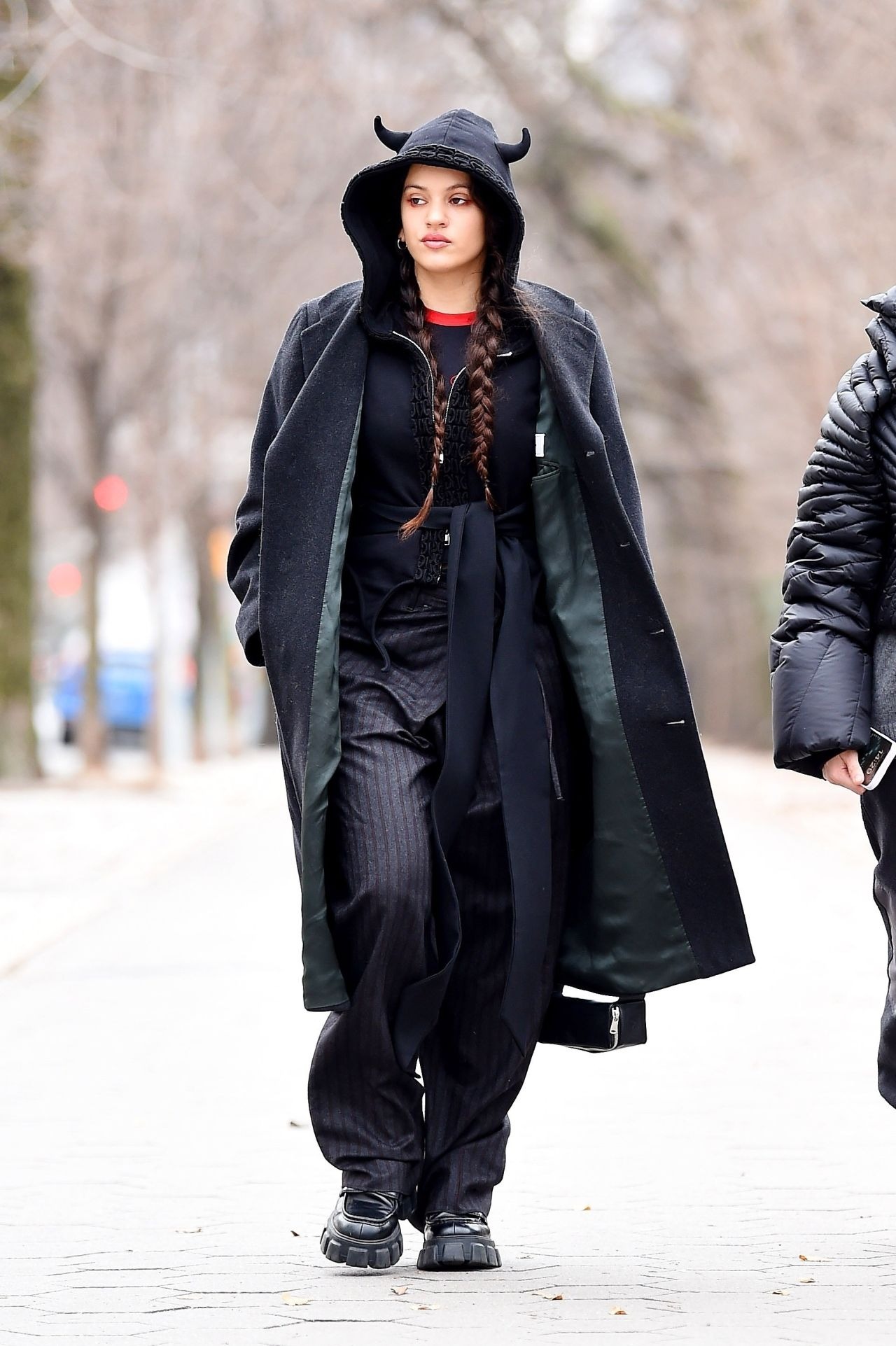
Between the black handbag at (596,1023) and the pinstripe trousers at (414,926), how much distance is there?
0.08 metres

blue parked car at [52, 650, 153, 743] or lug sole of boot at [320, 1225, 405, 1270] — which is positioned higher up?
lug sole of boot at [320, 1225, 405, 1270]

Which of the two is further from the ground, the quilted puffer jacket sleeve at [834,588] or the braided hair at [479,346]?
the braided hair at [479,346]

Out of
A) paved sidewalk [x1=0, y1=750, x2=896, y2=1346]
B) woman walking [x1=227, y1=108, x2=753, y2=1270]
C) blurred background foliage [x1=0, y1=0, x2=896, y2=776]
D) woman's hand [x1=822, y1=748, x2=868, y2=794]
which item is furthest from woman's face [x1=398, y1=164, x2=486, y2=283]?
blurred background foliage [x1=0, y1=0, x2=896, y2=776]

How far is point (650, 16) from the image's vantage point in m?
28.4

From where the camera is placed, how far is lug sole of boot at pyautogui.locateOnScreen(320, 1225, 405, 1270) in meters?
4.53

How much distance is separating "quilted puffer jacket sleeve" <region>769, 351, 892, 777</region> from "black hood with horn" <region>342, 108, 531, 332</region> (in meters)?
0.71

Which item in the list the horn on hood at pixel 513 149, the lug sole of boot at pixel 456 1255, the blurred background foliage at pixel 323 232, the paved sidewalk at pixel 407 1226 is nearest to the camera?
the paved sidewalk at pixel 407 1226

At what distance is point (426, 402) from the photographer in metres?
4.70

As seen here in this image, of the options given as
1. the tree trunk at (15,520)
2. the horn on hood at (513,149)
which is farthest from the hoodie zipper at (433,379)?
the tree trunk at (15,520)

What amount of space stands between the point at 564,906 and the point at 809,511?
88 centimetres

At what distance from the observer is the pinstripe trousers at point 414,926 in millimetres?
4512

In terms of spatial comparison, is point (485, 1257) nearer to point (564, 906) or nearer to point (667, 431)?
point (564, 906)

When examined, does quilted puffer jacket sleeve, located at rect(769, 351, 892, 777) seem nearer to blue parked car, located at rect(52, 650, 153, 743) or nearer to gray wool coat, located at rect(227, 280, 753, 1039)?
gray wool coat, located at rect(227, 280, 753, 1039)

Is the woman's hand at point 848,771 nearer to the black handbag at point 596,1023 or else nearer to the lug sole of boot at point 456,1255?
the black handbag at point 596,1023
